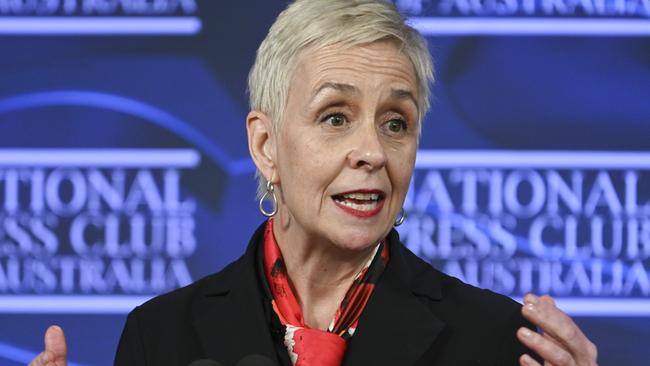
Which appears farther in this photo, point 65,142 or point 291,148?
point 65,142

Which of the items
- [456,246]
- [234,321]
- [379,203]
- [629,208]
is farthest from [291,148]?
[629,208]

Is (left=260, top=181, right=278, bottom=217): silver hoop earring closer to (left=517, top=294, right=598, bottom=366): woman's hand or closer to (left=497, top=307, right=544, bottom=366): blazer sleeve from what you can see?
(left=497, top=307, right=544, bottom=366): blazer sleeve

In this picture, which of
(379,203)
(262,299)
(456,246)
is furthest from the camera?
(456,246)

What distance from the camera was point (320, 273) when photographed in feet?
5.90

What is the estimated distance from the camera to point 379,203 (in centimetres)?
169

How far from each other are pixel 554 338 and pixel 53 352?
667 millimetres

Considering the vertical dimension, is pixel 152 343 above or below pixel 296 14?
below

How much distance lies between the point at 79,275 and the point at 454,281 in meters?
1.27

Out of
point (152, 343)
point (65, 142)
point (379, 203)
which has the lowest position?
point (152, 343)

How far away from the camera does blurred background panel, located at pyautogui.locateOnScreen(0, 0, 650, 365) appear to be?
9.18 ft

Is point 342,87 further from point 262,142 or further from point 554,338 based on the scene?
point 554,338

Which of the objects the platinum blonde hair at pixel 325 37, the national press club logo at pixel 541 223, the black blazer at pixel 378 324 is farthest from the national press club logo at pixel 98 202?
the platinum blonde hair at pixel 325 37

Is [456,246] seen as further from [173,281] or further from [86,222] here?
[86,222]

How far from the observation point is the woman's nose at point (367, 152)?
1649 millimetres
